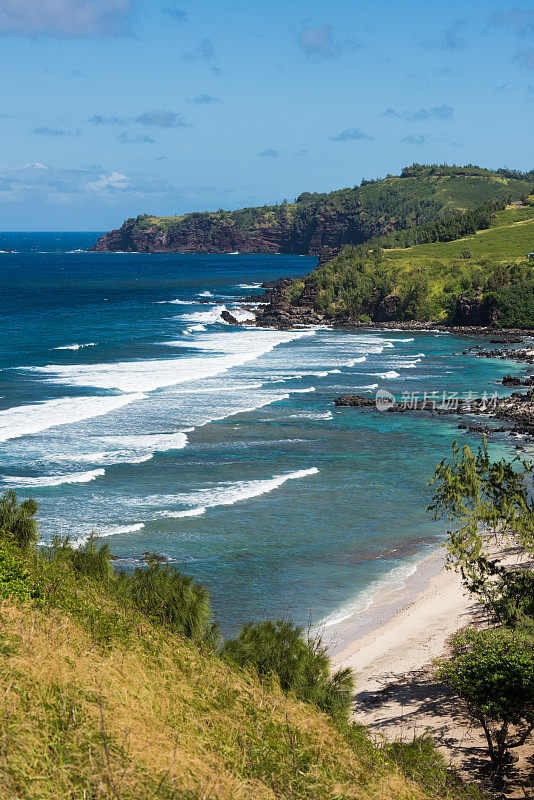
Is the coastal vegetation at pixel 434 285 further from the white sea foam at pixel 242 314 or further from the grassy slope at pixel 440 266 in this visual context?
the white sea foam at pixel 242 314

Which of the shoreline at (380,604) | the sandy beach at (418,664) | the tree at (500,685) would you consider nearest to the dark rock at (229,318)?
the shoreline at (380,604)

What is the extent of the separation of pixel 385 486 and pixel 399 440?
980 cm

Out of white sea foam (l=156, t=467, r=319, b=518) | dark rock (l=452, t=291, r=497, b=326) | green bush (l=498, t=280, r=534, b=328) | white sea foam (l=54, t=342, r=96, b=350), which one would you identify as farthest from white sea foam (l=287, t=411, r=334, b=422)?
dark rock (l=452, t=291, r=497, b=326)

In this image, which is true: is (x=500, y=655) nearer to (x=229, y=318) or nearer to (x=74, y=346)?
(x=74, y=346)

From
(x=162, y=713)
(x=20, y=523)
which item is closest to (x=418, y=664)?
(x=20, y=523)

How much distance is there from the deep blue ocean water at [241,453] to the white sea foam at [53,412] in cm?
21

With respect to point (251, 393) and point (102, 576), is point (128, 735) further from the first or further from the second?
point (251, 393)

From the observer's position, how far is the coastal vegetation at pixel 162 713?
8688mm

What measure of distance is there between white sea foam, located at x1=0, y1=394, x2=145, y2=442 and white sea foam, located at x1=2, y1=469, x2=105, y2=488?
8.61 meters

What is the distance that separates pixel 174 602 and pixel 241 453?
1052 inches

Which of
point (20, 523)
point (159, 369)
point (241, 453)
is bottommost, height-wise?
point (241, 453)

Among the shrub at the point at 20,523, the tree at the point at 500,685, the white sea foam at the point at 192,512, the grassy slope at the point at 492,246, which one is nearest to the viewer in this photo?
the tree at the point at 500,685

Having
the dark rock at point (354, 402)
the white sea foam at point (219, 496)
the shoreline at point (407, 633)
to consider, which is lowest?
the shoreline at point (407, 633)

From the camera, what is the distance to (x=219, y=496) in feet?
123
